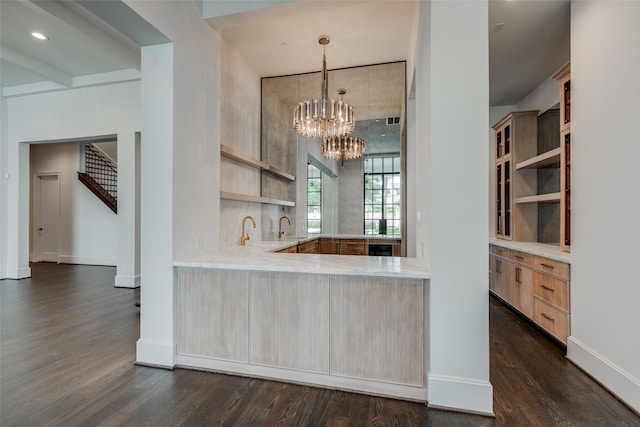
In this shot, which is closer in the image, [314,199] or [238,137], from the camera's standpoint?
[238,137]

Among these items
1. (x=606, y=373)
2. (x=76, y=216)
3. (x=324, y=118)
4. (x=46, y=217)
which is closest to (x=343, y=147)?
(x=324, y=118)

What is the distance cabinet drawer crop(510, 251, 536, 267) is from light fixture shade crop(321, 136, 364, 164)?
219cm

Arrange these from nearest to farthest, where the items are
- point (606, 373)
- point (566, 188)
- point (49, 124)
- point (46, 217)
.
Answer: point (606, 373), point (566, 188), point (49, 124), point (46, 217)

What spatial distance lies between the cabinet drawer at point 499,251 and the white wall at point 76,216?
7.75 m

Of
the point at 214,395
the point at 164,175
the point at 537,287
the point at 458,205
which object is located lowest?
the point at 214,395

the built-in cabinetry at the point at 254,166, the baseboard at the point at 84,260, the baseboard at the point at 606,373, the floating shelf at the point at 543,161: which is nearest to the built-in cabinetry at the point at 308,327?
the built-in cabinetry at the point at 254,166

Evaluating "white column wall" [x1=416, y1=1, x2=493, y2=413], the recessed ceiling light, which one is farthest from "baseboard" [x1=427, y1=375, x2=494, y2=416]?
the recessed ceiling light

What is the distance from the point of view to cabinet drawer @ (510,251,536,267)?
3.34 m

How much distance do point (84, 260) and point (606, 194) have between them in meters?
9.32

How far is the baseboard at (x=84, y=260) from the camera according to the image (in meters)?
7.16

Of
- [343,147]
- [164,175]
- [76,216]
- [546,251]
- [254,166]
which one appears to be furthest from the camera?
[76,216]

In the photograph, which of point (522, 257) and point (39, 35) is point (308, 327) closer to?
point (522, 257)

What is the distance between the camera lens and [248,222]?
13.1ft

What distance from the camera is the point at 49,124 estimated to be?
5.53m
